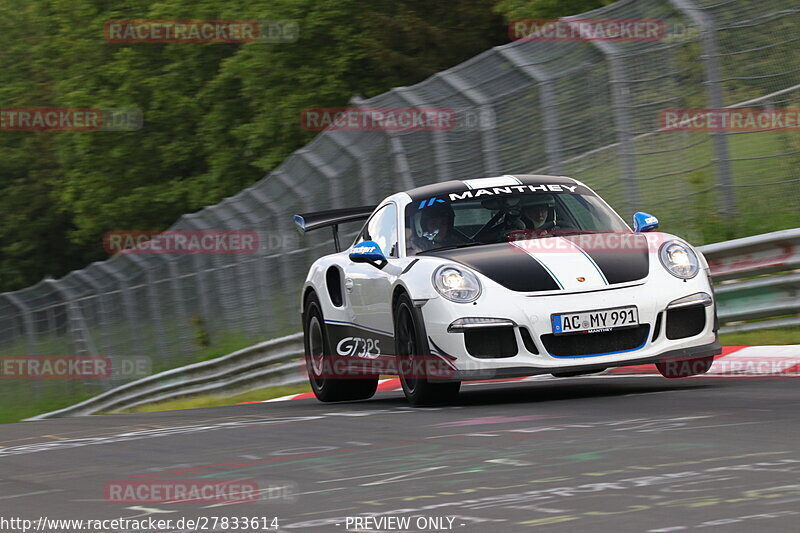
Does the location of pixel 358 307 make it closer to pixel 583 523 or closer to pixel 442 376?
pixel 442 376

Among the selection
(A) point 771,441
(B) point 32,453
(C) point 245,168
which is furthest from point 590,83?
(C) point 245,168

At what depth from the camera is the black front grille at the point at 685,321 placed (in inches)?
331

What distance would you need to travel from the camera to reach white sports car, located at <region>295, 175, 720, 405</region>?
825cm

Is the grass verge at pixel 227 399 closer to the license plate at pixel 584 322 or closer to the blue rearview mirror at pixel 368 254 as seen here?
the blue rearview mirror at pixel 368 254

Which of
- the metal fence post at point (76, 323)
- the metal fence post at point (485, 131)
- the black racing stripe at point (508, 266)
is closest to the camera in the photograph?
the black racing stripe at point (508, 266)

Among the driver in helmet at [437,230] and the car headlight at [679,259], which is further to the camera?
the driver in helmet at [437,230]

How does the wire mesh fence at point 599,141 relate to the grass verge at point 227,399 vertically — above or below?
above

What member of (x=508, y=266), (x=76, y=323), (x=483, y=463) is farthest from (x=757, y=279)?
(x=76, y=323)

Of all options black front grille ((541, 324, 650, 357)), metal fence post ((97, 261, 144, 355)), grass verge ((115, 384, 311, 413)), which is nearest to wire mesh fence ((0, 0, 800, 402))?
grass verge ((115, 384, 311, 413))

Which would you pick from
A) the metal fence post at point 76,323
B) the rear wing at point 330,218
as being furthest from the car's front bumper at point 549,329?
the metal fence post at point 76,323

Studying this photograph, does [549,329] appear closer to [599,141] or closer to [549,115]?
[599,141]

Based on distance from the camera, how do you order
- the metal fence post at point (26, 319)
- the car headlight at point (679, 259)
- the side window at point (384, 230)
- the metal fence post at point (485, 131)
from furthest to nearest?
the metal fence post at point (26, 319)
the metal fence post at point (485, 131)
the side window at point (384, 230)
the car headlight at point (679, 259)

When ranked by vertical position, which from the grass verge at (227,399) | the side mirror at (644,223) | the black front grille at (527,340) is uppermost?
the side mirror at (644,223)

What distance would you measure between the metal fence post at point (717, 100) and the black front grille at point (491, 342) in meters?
4.33
